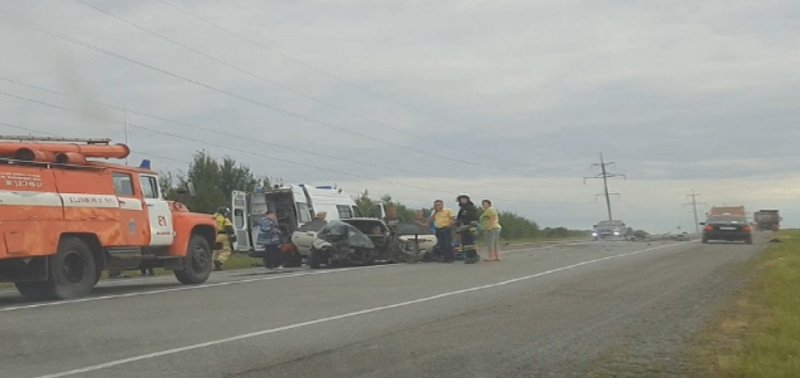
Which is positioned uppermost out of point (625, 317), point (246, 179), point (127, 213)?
point (246, 179)

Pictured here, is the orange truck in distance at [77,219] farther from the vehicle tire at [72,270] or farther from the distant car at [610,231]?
the distant car at [610,231]

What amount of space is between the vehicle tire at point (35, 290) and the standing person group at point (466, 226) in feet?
39.4

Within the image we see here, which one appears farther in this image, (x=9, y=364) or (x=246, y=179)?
(x=246, y=179)

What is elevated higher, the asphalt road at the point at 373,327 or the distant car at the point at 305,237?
the distant car at the point at 305,237

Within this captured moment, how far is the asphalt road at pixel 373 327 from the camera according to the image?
28.3 ft

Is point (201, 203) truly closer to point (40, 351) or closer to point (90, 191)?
point (90, 191)

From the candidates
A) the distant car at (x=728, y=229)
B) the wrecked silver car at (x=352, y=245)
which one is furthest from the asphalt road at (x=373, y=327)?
the distant car at (x=728, y=229)

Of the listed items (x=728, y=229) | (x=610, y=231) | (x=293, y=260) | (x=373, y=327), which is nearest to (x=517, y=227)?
(x=610, y=231)

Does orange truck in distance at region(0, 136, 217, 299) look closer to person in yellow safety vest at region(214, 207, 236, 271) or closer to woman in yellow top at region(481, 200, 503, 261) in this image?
person in yellow safety vest at region(214, 207, 236, 271)

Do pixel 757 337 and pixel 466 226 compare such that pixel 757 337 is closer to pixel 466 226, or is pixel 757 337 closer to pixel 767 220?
pixel 466 226

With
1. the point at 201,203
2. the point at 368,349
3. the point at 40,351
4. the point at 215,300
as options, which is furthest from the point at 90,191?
the point at 201,203

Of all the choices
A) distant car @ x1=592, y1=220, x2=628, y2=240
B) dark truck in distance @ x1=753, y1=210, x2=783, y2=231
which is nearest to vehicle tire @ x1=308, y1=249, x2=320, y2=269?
distant car @ x1=592, y1=220, x2=628, y2=240

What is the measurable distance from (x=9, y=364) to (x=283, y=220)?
21821 millimetres

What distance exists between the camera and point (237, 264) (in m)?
30.0
